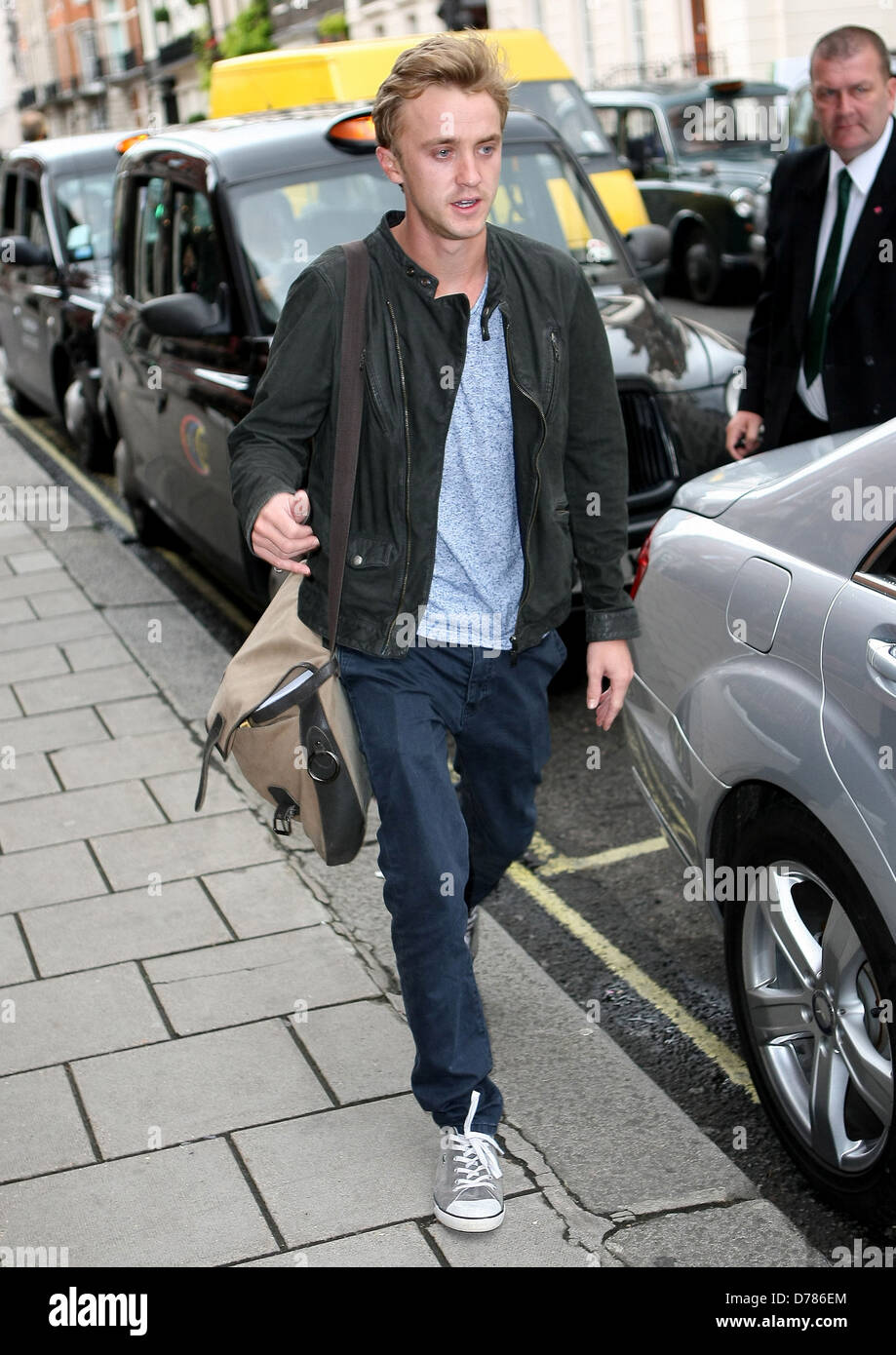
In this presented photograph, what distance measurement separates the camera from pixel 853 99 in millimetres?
4426

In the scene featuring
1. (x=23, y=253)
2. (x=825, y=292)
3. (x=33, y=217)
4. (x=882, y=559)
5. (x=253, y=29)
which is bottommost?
(x=882, y=559)

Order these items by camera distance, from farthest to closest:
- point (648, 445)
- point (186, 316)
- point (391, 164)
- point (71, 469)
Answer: point (71, 469) < point (186, 316) < point (648, 445) < point (391, 164)

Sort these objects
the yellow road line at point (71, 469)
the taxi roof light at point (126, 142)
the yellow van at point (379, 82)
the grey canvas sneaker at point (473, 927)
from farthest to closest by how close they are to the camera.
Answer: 1. the yellow van at point (379, 82)
2. the taxi roof light at point (126, 142)
3. the yellow road line at point (71, 469)
4. the grey canvas sneaker at point (473, 927)

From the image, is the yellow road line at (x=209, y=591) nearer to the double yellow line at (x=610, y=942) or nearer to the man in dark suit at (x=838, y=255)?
the double yellow line at (x=610, y=942)

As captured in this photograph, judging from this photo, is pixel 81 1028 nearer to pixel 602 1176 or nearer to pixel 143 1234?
pixel 143 1234

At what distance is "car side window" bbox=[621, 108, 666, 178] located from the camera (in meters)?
16.5

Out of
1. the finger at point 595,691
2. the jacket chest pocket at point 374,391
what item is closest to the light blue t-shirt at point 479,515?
the jacket chest pocket at point 374,391

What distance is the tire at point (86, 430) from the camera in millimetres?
9969

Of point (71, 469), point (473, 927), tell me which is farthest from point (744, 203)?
point (473, 927)

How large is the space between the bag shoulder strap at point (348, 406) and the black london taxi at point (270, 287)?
2.85m

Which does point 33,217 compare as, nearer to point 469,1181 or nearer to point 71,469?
point 71,469

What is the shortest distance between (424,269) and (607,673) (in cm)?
85
